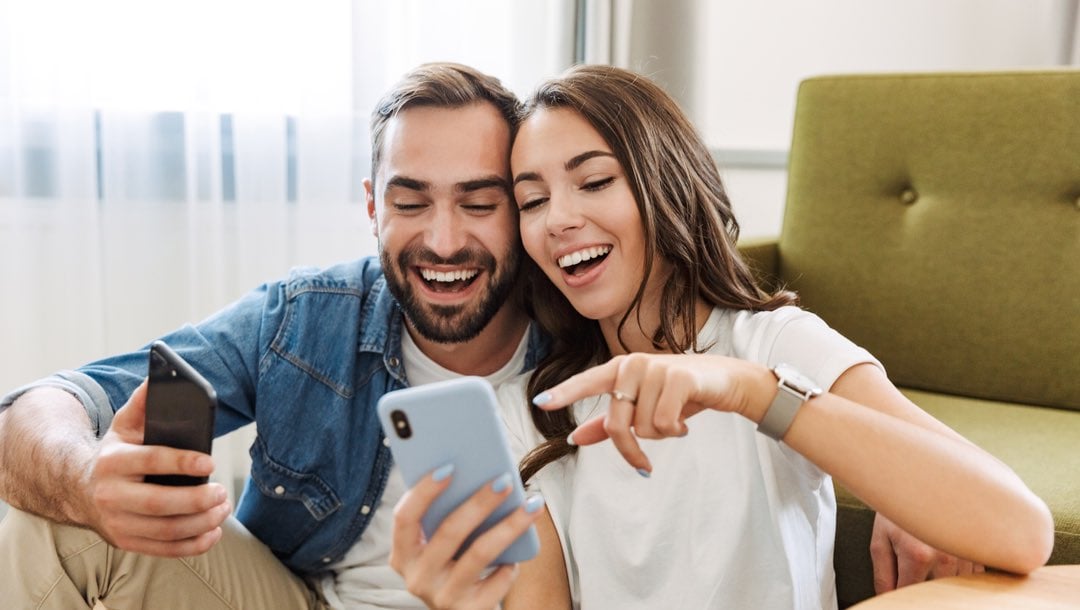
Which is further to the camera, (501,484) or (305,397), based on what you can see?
(305,397)

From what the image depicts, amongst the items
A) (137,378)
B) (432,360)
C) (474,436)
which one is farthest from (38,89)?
(474,436)

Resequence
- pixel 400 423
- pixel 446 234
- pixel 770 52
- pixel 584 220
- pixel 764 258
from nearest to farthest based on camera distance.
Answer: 1. pixel 400 423
2. pixel 584 220
3. pixel 446 234
4. pixel 764 258
5. pixel 770 52

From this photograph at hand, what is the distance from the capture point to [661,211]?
129 centimetres

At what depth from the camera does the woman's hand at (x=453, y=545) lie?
85cm

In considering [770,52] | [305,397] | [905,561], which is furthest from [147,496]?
[770,52]

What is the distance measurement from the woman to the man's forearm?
54 centimetres

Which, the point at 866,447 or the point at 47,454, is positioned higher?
the point at 866,447

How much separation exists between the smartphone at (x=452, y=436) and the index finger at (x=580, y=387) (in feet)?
0.20

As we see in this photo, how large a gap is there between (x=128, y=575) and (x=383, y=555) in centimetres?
35

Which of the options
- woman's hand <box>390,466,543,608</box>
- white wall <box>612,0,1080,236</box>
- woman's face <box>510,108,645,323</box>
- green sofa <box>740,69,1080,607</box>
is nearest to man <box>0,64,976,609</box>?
woman's face <box>510,108,645,323</box>

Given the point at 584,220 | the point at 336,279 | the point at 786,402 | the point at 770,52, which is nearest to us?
the point at 786,402

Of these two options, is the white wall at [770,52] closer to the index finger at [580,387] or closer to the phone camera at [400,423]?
the index finger at [580,387]

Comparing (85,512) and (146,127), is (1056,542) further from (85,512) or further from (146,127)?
(146,127)

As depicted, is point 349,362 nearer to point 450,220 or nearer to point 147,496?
point 450,220
